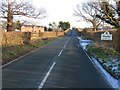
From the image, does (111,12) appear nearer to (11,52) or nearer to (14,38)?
(14,38)

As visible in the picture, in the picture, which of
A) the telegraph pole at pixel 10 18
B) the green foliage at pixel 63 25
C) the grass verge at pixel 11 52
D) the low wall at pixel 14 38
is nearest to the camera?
the grass verge at pixel 11 52

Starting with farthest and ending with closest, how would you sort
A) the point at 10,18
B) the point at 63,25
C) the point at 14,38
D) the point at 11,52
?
the point at 63,25 → the point at 10,18 → the point at 14,38 → the point at 11,52

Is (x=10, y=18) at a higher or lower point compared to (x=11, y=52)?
higher

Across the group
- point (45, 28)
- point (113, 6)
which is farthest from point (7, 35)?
point (45, 28)

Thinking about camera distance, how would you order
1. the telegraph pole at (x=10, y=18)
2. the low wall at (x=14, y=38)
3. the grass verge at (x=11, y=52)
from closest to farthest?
the grass verge at (x=11, y=52), the low wall at (x=14, y=38), the telegraph pole at (x=10, y=18)

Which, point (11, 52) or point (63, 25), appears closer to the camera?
point (11, 52)

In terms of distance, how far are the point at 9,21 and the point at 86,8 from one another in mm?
57281

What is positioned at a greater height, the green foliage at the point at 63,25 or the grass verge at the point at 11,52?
the green foliage at the point at 63,25

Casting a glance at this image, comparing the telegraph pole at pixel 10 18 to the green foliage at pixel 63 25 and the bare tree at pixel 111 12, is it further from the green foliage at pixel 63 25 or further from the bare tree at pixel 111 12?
the green foliage at pixel 63 25

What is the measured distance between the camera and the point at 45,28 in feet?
504

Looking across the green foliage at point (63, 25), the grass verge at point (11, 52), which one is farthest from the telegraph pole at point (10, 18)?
the green foliage at point (63, 25)

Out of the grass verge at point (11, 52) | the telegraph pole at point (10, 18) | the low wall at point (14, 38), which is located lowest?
the grass verge at point (11, 52)

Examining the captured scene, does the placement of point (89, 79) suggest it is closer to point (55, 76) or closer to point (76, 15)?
point (55, 76)

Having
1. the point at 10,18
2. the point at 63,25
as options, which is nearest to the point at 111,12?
the point at 10,18
